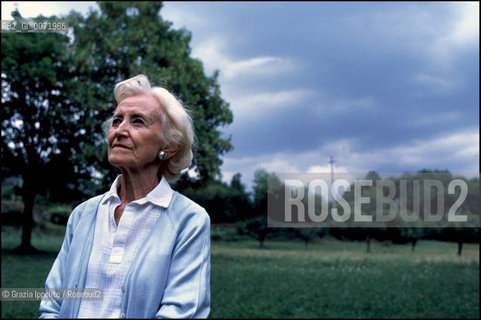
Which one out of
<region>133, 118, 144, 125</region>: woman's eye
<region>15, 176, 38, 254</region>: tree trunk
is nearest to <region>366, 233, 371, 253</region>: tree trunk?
<region>15, 176, 38, 254</region>: tree trunk

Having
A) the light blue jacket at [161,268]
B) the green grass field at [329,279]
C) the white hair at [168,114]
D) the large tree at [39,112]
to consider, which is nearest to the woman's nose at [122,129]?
the white hair at [168,114]

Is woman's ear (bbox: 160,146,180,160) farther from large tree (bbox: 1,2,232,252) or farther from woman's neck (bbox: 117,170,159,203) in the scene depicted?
large tree (bbox: 1,2,232,252)

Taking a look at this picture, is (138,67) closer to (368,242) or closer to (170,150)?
(368,242)

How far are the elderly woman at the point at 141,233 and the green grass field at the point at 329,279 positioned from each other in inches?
205

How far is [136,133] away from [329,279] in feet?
29.8

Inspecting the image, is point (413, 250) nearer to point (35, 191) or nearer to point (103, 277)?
point (35, 191)

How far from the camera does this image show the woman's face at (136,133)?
145 centimetres

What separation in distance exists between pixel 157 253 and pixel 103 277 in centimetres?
18

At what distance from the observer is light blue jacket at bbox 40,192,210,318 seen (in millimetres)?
1328

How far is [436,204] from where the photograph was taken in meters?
10.6

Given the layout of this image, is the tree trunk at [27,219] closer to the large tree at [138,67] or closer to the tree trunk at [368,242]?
the large tree at [138,67]

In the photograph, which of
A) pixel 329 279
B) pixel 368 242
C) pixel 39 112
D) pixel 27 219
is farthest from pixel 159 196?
pixel 27 219

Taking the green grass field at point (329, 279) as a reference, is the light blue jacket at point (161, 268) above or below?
above

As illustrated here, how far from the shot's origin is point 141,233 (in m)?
1.44
